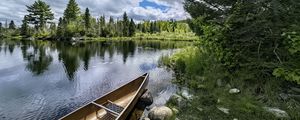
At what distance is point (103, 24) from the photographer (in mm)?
65500

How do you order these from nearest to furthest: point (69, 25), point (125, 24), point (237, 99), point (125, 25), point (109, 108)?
point (237, 99) < point (109, 108) < point (69, 25) < point (125, 25) < point (125, 24)

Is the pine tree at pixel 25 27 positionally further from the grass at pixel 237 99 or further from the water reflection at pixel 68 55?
the grass at pixel 237 99

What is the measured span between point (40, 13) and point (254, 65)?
64.4m

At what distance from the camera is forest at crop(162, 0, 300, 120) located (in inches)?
241

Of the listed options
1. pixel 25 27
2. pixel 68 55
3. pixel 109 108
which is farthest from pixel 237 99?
pixel 25 27

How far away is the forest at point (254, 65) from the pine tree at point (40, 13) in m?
61.9

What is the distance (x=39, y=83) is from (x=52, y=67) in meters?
5.24

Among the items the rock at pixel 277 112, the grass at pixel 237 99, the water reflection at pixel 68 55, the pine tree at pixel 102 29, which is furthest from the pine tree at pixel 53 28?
the rock at pixel 277 112

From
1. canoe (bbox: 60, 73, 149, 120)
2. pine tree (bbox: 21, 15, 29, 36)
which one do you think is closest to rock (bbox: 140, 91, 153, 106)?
canoe (bbox: 60, 73, 149, 120)

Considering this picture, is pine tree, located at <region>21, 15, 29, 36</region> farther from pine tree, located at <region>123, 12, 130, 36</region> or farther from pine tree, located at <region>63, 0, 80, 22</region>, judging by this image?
pine tree, located at <region>123, 12, 130, 36</region>

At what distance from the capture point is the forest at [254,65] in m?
6.13

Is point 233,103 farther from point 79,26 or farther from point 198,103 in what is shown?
point 79,26

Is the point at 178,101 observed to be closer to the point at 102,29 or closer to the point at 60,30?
the point at 60,30

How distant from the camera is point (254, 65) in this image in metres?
7.55
